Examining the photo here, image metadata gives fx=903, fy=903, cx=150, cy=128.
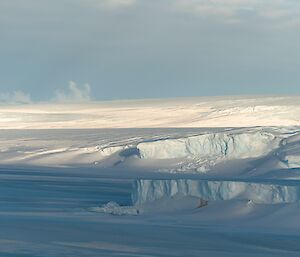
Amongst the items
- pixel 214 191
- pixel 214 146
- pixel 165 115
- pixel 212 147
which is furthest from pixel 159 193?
pixel 165 115

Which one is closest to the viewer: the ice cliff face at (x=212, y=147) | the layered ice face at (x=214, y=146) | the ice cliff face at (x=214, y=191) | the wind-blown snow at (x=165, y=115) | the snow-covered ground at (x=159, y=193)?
the snow-covered ground at (x=159, y=193)

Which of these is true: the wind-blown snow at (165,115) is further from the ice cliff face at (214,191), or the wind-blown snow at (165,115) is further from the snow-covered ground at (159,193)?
the ice cliff face at (214,191)

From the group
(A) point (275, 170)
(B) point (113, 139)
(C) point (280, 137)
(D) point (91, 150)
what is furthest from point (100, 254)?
(B) point (113, 139)

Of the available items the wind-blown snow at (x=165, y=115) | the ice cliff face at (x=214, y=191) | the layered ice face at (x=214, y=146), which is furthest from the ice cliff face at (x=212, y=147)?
the wind-blown snow at (x=165, y=115)

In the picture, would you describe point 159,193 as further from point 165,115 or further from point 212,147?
point 165,115

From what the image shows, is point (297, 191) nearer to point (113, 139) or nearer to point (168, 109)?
point (113, 139)

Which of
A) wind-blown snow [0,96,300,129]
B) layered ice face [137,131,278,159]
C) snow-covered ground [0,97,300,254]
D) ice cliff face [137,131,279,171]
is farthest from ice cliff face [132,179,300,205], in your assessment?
wind-blown snow [0,96,300,129]
